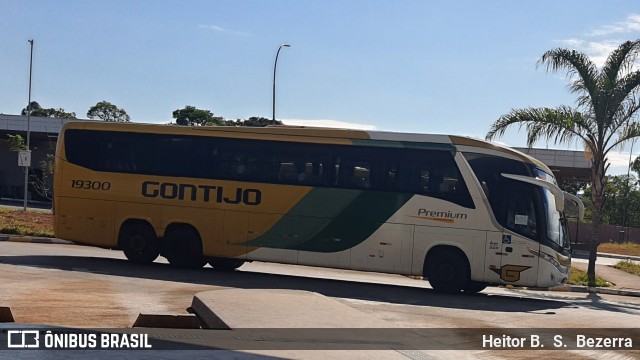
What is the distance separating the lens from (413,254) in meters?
20.1

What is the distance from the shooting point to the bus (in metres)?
19.6

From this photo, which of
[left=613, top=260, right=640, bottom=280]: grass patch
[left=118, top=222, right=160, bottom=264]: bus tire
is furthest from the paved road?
[left=613, top=260, right=640, bottom=280]: grass patch

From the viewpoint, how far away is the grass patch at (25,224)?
3034cm

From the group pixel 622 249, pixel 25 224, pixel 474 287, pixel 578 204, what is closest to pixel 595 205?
pixel 578 204

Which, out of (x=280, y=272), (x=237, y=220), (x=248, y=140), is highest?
(x=248, y=140)

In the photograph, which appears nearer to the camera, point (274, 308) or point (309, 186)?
point (274, 308)

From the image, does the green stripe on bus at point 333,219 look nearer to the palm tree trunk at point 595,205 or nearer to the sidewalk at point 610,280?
the sidewalk at point 610,280

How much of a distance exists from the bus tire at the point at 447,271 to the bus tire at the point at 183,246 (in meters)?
5.73

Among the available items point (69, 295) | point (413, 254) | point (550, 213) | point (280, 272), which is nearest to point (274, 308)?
point (69, 295)

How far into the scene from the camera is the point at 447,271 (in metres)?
19.8

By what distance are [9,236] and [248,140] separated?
11.9m

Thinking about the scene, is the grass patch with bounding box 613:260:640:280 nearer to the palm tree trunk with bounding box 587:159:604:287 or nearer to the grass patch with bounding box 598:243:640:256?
the palm tree trunk with bounding box 587:159:604:287

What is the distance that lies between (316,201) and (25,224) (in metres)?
16.4

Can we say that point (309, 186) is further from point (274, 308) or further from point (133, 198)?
point (274, 308)
